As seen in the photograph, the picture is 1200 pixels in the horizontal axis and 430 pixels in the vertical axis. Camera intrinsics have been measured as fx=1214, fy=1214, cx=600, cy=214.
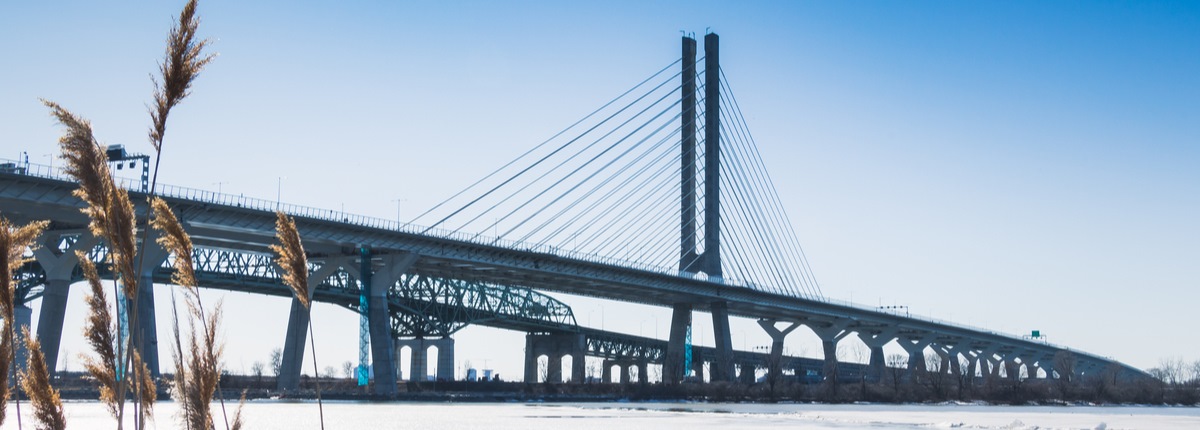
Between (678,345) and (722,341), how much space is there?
4.34 metres

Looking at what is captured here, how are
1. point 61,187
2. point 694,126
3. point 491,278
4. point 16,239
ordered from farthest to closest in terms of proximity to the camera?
1. point 694,126
2. point 491,278
3. point 61,187
4. point 16,239

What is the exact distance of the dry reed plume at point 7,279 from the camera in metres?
10.0

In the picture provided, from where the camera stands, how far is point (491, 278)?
10019cm

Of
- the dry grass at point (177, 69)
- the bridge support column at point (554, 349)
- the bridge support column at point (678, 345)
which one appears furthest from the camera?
the bridge support column at point (554, 349)

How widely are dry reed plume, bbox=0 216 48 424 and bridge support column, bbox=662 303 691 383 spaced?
104 metres

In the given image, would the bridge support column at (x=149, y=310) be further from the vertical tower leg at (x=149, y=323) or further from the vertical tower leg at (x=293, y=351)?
the vertical tower leg at (x=293, y=351)

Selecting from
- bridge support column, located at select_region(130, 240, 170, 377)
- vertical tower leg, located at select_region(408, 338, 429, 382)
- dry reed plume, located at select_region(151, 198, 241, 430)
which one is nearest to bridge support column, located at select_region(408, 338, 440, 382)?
vertical tower leg, located at select_region(408, 338, 429, 382)

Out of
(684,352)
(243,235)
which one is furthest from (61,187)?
(684,352)

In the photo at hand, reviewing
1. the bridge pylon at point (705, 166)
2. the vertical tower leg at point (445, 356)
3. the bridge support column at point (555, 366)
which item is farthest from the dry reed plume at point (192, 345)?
the bridge support column at point (555, 366)

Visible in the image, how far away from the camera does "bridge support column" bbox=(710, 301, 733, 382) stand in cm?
11638

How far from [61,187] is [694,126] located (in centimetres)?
5777

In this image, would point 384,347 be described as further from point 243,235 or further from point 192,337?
point 192,337

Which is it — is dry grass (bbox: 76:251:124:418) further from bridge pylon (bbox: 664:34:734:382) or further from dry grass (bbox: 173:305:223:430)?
bridge pylon (bbox: 664:34:734:382)

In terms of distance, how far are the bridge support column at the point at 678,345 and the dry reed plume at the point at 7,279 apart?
104m
